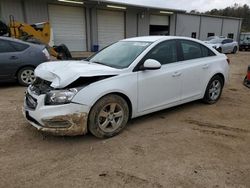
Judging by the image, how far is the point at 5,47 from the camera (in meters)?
6.98

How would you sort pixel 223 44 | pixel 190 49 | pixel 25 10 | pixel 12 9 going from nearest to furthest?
pixel 190 49, pixel 12 9, pixel 25 10, pixel 223 44

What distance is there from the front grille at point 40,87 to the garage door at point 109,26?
18.2m

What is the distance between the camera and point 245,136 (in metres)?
3.94

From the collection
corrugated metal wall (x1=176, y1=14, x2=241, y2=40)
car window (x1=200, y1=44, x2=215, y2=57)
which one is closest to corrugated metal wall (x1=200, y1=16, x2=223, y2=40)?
corrugated metal wall (x1=176, y1=14, x2=241, y2=40)

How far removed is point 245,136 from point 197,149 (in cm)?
102

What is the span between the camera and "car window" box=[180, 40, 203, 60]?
4.84m

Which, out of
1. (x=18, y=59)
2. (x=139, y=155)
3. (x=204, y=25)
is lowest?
(x=139, y=155)

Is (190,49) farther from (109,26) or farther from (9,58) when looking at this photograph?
(109,26)

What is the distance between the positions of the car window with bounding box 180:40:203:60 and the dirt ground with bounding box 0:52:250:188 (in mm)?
1212

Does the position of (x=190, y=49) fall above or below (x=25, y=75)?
above

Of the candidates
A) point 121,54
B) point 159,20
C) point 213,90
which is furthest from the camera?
point 159,20

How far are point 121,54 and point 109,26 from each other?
60.3 feet

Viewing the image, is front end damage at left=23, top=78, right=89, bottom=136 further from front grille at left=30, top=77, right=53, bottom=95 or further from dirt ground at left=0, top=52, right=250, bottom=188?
dirt ground at left=0, top=52, right=250, bottom=188

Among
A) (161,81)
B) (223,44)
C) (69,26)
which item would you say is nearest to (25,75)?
(161,81)
